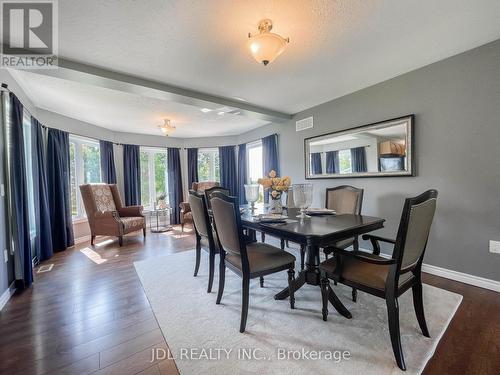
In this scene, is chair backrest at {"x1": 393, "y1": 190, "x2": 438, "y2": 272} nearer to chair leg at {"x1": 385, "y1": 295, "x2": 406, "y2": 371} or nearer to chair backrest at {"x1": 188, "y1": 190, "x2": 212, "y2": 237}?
chair leg at {"x1": 385, "y1": 295, "x2": 406, "y2": 371}

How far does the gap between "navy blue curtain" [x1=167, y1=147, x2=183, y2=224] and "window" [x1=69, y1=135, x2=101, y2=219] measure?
1556 mm

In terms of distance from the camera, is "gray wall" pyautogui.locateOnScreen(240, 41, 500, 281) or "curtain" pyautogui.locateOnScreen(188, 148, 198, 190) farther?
"curtain" pyautogui.locateOnScreen(188, 148, 198, 190)

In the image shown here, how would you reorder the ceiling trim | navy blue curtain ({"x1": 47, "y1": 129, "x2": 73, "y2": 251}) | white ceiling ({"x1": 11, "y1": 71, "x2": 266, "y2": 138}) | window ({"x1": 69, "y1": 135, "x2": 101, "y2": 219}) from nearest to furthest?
the ceiling trim
white ceiling ({"x1": 11, "y1": 71, "x2": 266, "y2": 138})
navy blue curtain ({"x1": 47, "y1": 129, "x2": 73, "y2": 251})
window ({"x1": 69, "y1": 135, "x2": 101, "y2": 219})

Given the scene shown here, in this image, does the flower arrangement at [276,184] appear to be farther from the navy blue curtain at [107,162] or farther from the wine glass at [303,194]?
the navy blue curtain at [107,162]

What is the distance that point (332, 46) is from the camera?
80.5 inches

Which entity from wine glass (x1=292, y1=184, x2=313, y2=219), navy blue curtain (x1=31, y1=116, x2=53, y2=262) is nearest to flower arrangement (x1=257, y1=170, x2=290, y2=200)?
wine glass (x1=292, y1=184, x2=313, y2=219)

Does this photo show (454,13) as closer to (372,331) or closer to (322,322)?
(372,331)

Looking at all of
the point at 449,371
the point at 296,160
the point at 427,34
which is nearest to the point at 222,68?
the point at 427,34

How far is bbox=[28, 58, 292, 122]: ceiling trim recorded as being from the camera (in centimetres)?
218

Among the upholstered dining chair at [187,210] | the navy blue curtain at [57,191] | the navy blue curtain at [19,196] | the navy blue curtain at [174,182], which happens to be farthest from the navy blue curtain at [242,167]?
the navy blue curtain at [19,196]

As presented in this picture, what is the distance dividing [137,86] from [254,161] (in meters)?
3.33

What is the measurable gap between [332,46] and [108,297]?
3.18m

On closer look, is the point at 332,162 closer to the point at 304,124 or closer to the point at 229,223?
the point at 304,124

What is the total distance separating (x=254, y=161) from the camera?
551 centimetres
